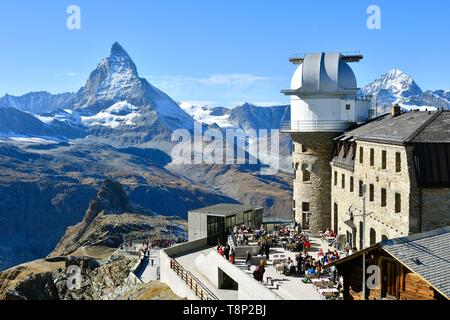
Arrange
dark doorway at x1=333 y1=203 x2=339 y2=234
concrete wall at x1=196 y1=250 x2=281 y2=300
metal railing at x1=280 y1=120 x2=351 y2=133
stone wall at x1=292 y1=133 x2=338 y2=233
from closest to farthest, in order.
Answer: concrete wall at x1=196 y1=250 x2=281 y2=300, dark doorway at x1=333 y1=203 x2=339 y2=234, metal railing at x1=280 y1=120 x2=351 y2=133, stone wall at x1=292 y1=133 x2=338 y2=233

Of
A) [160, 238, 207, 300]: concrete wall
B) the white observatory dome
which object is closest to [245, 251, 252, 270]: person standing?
[160, 238, 207, 300]: concrete wall

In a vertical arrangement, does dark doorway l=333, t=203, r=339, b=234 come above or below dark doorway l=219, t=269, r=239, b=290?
above

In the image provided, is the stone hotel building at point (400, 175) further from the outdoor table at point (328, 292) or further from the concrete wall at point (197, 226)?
the concrete wall at point (197, 226)

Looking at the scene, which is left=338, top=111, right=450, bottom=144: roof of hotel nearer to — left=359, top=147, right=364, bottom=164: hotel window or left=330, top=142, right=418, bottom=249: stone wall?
left=330, top=142, right=418, bottom=249: stone wall

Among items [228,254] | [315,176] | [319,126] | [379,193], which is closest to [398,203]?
[379,193]

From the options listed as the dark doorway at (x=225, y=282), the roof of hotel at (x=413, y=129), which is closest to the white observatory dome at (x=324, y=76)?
the roof of hotel at (x=413, y=129)

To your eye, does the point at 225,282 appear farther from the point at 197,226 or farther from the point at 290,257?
the point at 197,226
